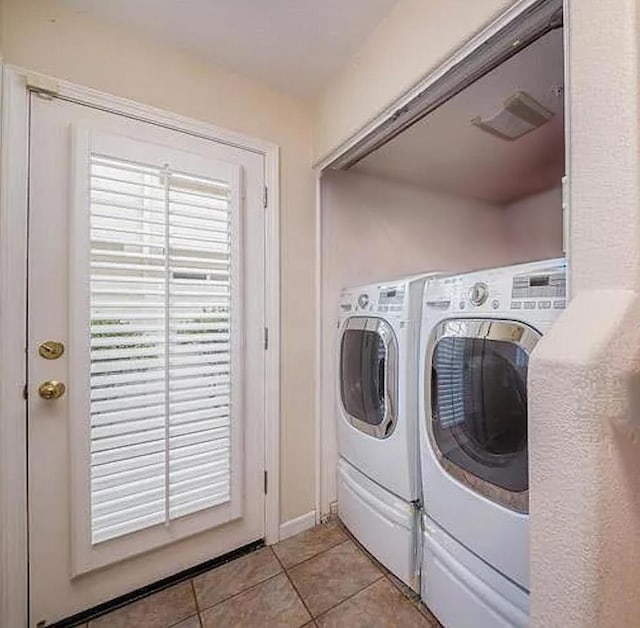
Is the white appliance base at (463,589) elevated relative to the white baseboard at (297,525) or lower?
elevated

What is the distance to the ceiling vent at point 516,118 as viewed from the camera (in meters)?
1.36

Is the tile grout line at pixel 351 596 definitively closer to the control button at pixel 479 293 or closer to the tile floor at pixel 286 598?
the tile floor at pixel 286 598

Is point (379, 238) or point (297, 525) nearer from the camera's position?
point (297, 525)

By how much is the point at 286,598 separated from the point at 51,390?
118 centimetres

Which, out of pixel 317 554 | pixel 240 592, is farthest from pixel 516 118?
pixel 240 592

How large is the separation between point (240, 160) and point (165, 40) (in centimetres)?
51

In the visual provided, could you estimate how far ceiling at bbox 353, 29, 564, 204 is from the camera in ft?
3.92

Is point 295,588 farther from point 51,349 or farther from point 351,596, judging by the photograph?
point 51,349

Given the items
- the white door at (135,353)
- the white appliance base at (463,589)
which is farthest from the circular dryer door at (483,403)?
the white door at (135,353)

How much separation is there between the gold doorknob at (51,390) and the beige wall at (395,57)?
1485 mm

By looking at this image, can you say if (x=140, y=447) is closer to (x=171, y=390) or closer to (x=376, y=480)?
(x=171, y=390)

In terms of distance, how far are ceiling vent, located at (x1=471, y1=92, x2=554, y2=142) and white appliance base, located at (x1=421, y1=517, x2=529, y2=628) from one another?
5.42ft

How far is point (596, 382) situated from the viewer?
0.59 meters

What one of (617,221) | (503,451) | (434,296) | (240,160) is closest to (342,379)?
(434,296)
